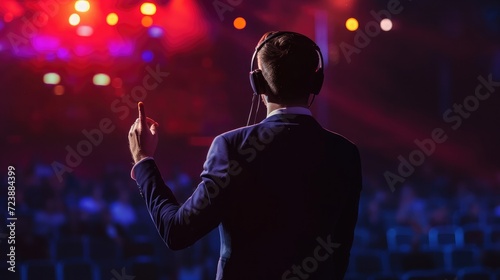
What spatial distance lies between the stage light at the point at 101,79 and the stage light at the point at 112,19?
1.78 meters

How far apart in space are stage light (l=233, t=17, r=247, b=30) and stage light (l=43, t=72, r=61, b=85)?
414 centimetres

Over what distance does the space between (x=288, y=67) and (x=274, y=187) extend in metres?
0.26

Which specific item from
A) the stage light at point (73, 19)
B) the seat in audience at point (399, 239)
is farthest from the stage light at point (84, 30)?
the seat in audience at point (399, 239)

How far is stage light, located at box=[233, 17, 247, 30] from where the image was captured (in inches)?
457

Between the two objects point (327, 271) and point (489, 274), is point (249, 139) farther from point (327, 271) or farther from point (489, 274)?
point (489, 274)

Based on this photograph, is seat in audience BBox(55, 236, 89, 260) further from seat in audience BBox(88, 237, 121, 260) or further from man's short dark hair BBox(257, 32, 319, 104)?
man's short dark hair BBox(257, 32, 319, 104)

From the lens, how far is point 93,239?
5414 millimetres

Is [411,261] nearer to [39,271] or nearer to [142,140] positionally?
[39,271]

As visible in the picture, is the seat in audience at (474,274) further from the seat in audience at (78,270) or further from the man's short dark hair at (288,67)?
the man's short dark hair at (288,67)

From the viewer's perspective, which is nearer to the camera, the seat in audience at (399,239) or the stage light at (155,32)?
the seat in audience at (399,239)

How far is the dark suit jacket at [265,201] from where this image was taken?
1.13 meters

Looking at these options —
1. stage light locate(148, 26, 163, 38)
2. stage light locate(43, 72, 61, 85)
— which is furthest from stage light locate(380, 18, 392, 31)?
stage light locate(43, 72, 61, 85)

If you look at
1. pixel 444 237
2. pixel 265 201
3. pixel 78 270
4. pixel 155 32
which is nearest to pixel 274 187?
pixel 265 201

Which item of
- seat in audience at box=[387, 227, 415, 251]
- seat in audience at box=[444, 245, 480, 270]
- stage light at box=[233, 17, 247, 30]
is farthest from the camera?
stage light at box=[233, 17, 247, 30]
